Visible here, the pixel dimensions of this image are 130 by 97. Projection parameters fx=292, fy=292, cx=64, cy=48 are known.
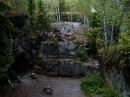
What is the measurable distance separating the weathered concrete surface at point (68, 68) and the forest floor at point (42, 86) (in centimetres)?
87

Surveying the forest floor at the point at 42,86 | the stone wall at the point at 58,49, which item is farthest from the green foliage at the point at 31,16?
the forest floor at the point at 42,86

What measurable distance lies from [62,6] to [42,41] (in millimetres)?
16050

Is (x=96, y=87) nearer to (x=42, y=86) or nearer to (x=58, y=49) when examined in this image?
(x=42, y=86)

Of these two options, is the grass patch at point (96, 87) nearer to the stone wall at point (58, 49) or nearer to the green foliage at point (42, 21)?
the stone wall at point (58, 49)

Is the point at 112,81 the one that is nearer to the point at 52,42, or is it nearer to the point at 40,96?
the point at 40,96

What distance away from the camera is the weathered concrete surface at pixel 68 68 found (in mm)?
23594

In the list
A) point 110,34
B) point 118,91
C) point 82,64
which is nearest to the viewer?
point 118,91

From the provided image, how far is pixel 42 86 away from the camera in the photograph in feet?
67.3

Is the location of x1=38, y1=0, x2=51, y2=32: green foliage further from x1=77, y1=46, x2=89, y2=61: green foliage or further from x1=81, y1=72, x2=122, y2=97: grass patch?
x1=81, y1=72, x2=122, y2=97: grass patch

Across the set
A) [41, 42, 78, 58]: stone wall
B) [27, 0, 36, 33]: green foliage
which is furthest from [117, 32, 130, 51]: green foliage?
[27, 0, 36, 33]: green foliage

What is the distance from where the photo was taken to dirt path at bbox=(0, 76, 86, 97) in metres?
18.6

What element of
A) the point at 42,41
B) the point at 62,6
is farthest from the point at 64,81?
the point at 62,6

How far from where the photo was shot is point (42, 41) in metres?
26.7

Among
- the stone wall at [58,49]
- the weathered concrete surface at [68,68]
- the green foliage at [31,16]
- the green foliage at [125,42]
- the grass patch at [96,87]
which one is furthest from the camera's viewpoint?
the green foliage at [31,16]
